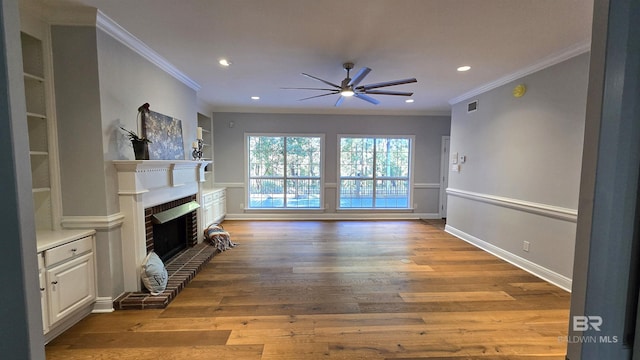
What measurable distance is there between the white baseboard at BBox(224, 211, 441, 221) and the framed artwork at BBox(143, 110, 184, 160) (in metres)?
2.94

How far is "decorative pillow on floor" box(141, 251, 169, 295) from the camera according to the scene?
8.64 feet

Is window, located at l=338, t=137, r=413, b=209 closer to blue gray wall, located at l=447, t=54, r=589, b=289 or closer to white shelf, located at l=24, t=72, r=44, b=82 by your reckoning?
blue gray wall, located at l=447, t=54, r=589, b=289

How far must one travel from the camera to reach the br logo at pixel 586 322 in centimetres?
75

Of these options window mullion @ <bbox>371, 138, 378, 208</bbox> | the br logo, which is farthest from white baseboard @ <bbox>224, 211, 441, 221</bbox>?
the br logo

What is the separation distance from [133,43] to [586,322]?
3734mm

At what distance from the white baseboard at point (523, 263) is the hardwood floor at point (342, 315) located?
12cm

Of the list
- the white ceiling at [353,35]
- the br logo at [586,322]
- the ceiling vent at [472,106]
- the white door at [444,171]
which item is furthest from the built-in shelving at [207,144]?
the br logo at [586,322]

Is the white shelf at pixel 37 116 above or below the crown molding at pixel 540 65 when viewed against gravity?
below

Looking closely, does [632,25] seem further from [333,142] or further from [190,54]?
[333,142]

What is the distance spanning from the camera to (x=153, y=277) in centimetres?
264

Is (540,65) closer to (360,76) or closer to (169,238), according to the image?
(360,76)

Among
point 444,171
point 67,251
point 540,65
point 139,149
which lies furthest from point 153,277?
point 444,171

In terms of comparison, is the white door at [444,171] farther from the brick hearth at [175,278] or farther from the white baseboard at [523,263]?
the brick hearth at [175,278]

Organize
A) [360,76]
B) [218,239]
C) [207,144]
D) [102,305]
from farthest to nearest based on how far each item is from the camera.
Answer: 1. [207,144]
2. [218,239]
3. [360,76]
4. [102,305]
